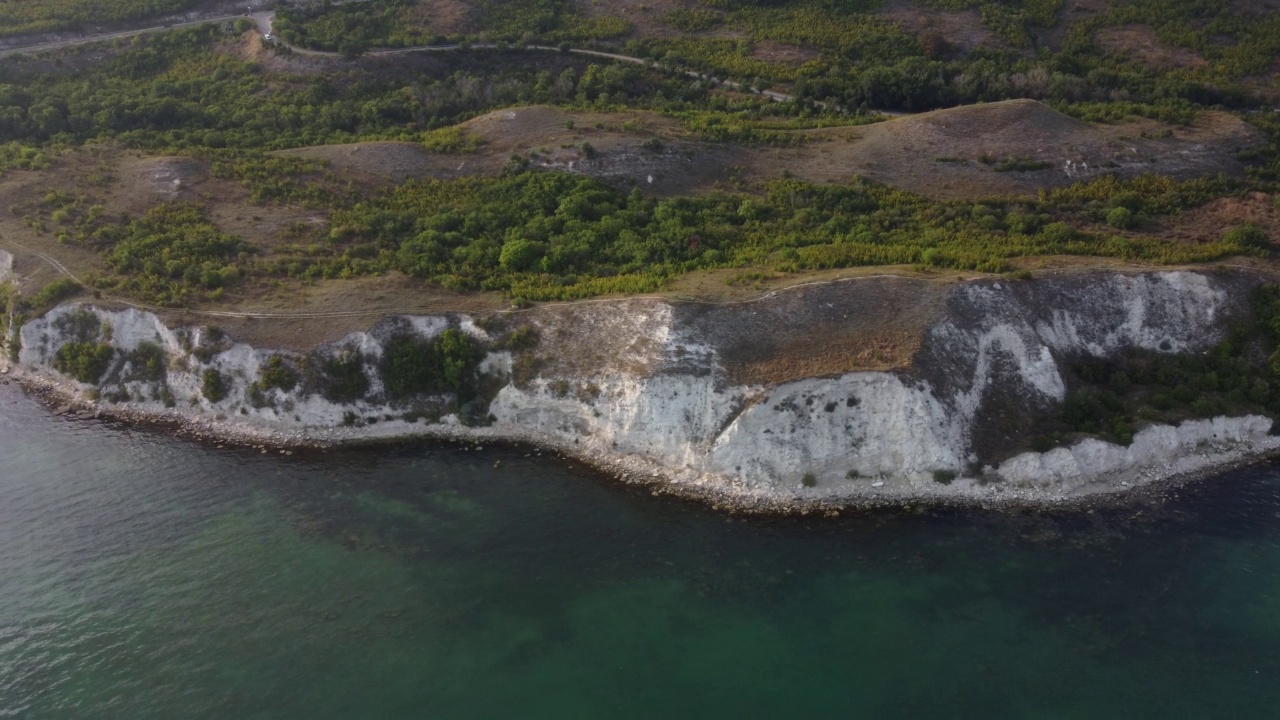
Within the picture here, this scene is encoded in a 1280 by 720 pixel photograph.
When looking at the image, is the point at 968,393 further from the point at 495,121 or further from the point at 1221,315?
the point at 495,121

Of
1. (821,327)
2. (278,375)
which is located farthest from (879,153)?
(278,375)

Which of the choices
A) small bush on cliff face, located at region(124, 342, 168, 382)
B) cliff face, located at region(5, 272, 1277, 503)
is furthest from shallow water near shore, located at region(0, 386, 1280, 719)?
small bush on cliff face, located at region(124, 342, 168, 382)

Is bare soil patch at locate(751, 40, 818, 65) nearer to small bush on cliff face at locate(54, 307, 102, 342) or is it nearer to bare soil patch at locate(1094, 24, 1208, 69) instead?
bare soil patch at locate(1094, 24, 1208, 69)

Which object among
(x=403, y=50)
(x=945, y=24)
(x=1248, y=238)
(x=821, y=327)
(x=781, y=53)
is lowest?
(x=821, y=327)

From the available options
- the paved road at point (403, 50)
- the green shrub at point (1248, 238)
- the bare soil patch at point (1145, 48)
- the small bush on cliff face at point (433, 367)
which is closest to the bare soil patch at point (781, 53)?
the paved road at point (403, 50)

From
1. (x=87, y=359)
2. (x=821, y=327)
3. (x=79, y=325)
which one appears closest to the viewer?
(x=821, y=327)

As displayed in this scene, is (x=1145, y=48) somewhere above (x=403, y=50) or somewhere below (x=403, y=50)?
below

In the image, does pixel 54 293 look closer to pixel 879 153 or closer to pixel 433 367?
pixel 433 367
